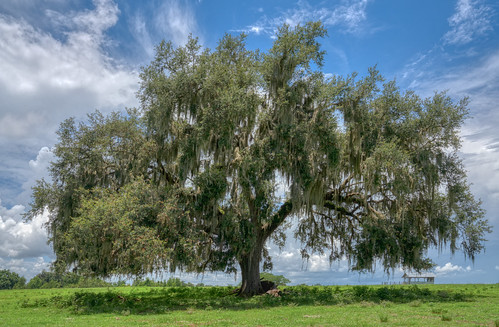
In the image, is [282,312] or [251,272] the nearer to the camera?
[282,312]

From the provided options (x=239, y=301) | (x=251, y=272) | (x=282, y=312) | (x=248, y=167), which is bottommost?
(x=239, y=301)

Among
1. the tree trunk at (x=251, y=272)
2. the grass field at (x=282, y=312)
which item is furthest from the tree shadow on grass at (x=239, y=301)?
the tree trunk at (x=251, y=272)

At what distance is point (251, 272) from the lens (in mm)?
20234

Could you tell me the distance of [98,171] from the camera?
65.8 ft

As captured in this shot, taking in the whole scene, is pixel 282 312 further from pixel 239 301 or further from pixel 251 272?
pixel 251 272

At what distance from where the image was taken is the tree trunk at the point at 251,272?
19984 mm

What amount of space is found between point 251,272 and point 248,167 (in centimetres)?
645

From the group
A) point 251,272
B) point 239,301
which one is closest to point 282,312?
point 239,301

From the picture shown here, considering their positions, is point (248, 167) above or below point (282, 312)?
above

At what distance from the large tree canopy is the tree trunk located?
56 mm

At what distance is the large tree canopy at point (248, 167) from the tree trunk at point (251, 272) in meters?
0.06

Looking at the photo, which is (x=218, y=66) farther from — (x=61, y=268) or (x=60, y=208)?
(x=61, y=268)

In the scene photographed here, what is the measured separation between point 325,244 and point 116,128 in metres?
14.0

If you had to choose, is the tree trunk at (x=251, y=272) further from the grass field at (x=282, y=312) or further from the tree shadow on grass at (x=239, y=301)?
the grass field at (x=282, y=312)
